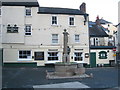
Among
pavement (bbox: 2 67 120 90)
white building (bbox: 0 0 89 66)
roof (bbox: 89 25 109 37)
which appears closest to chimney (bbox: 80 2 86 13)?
white building (bbox: 0 0 89 66)

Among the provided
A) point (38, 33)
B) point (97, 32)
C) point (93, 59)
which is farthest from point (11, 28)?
point (97, 32)

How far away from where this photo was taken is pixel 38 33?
22.4m

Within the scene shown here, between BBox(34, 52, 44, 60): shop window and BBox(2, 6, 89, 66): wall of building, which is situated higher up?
BBox(2, 6, 89, 66): wall of building

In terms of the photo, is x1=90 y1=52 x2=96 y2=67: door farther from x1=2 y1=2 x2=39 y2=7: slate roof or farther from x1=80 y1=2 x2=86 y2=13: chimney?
x1=2 y1=2 x2=39 y2=7: slate roof

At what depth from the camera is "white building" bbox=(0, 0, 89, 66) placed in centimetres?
2167

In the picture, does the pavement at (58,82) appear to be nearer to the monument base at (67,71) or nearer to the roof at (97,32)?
the monument base at (67,71)

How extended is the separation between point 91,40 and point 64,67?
40.0 feet

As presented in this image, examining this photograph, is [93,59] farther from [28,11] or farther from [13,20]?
[13,20]

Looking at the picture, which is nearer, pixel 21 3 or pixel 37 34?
pixel 21 3

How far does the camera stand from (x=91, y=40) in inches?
965

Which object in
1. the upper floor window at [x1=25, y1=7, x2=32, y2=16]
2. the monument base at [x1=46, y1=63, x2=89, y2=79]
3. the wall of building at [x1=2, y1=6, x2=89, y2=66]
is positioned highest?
the upper floor window at [x1=25, y1=7, x2=32, y2=16]

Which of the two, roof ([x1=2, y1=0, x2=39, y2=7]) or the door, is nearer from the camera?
roof ([x1=2, y1=0, x2=39, y2=7])

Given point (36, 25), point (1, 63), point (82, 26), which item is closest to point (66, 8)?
point (82, 26)

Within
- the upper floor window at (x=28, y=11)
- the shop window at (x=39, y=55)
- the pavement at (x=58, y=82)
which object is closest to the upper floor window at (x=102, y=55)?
the shop window at (x=39, y=55)
